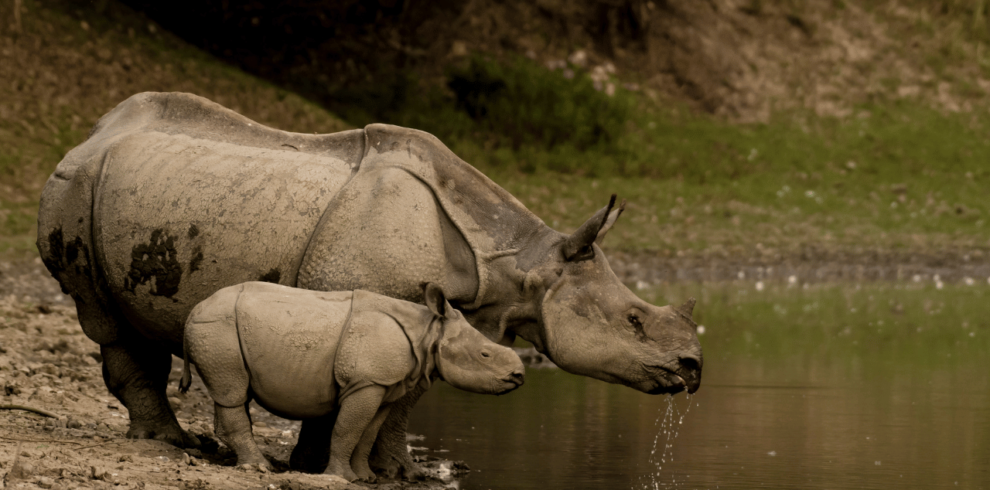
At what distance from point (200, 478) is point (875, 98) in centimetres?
2288

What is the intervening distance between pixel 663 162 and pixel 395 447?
16506 millimetres

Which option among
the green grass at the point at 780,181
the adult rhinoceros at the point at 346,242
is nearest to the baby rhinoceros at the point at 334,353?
the adult rhinoceros at the point at 346,242

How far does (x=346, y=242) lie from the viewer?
6.77m

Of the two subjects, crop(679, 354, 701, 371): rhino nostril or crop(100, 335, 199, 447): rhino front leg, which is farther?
crop(100, 335, 199, 447): rhino front leg

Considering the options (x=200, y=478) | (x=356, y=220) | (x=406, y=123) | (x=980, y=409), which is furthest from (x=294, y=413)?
(x=406, y=123)

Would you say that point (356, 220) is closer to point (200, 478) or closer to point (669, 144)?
point (200, 478)

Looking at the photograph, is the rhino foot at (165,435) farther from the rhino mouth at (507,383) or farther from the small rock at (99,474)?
the rhino mouth at (507,383)

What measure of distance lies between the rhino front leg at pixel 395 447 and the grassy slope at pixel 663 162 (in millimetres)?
10584

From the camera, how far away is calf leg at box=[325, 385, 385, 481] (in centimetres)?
638

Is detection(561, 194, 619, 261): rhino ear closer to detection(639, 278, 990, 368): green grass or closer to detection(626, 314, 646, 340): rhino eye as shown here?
detection(626, 314, 646, 340): rhino eye

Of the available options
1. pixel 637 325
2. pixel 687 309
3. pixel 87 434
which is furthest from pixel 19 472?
pixel 687 309

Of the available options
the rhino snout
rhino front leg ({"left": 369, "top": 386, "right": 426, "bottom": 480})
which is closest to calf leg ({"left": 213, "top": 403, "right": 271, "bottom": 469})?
rhino front leg ({"left": 369, "top": 386, "right": 426, "bottom": 480})

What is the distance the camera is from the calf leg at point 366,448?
6609 mm

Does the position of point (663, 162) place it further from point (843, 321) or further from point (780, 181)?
point (843, 321)
